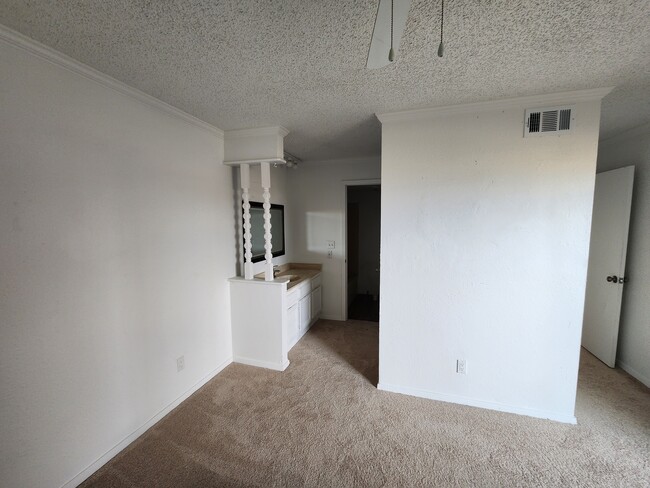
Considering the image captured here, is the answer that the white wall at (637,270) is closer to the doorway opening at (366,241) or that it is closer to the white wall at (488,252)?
the white wall at (488,252)

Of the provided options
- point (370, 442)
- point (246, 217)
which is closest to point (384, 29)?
point (246, 217)

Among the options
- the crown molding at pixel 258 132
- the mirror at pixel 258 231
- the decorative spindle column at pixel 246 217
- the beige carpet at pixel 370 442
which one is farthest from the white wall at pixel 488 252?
the mirror at pixel 258 231

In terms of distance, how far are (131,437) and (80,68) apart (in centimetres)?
233

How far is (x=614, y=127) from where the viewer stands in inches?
101

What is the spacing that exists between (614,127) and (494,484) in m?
3.18

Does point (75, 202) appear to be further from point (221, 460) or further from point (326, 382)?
point (326, 382)

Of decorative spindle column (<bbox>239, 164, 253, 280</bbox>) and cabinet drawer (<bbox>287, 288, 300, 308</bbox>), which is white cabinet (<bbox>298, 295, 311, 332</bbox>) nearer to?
cabinet drawer (<bbox>287, 288, 300, 308</bbox>)

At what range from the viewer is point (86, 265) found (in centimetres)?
160

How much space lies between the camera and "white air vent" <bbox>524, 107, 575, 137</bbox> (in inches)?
74.9

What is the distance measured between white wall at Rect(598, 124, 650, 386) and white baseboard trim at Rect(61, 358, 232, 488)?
399 cm

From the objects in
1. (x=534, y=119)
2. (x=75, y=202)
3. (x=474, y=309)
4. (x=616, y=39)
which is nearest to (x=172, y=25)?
(x=75, y=202)

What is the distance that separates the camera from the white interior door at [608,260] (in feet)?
8.64

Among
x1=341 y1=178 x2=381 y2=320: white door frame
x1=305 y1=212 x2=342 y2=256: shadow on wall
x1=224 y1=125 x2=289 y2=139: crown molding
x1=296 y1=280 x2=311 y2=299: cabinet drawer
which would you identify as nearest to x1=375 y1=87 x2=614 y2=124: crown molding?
x1=224 y1=125 x2=289 y2=139: crown molding

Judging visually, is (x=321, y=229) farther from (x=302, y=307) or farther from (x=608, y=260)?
(x=608, y=260)
